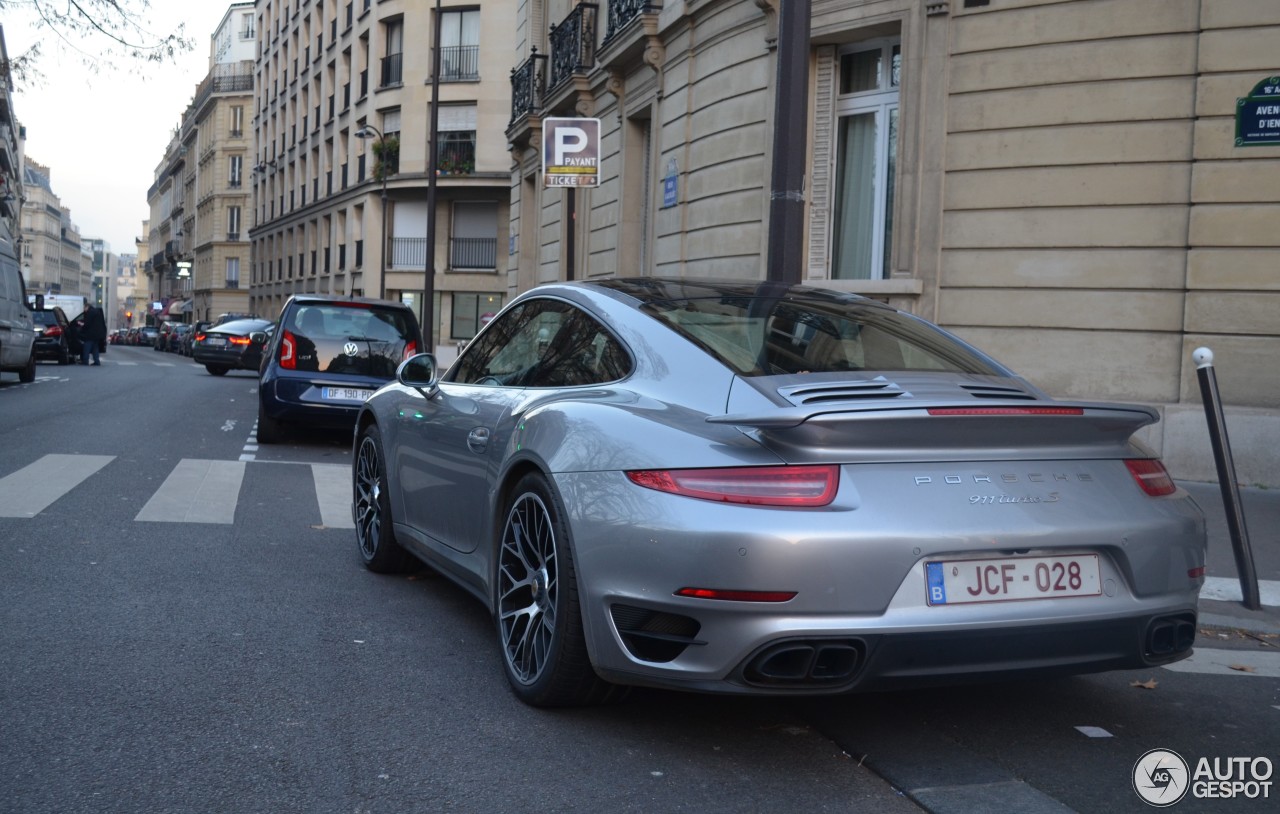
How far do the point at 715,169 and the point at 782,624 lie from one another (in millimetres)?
13433

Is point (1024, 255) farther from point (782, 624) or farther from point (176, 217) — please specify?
point (176, 217)

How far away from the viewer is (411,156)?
4772 centimetres

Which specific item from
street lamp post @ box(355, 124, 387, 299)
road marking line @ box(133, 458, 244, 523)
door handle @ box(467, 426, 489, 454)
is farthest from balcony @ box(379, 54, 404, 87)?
door handle @ box(467, 426, 489, 454)

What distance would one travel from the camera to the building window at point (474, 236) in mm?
47500

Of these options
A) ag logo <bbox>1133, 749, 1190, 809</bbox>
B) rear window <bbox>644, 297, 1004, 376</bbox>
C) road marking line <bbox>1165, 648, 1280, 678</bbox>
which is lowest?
road marking line <bbox>1165, 648, 1280, 678</bbox>

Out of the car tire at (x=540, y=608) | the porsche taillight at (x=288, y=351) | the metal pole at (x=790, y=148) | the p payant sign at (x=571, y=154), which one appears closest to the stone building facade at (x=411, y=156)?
the porsche taillight at (x=288, y=351)

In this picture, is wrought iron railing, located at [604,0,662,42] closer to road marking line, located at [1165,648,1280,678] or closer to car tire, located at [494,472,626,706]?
road marking line, located at [1165,648,1280,678]

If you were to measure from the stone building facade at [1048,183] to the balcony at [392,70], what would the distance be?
113ft

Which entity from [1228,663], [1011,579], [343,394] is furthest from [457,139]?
[1011,579]

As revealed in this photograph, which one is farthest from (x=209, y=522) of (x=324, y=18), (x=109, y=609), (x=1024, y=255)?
(x=324, y=18)

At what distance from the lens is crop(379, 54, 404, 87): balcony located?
4869 cm

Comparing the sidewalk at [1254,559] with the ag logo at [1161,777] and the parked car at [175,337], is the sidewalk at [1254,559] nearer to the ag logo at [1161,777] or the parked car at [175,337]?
the ag logo at [1161,777]

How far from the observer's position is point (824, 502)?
11.1 feet

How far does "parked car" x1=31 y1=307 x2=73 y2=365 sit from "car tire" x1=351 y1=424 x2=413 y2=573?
28595mm
